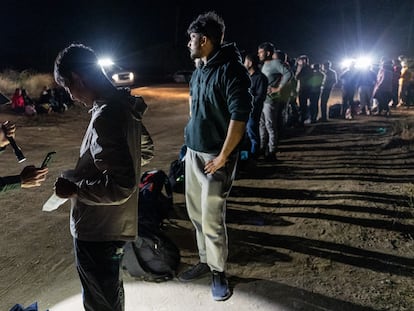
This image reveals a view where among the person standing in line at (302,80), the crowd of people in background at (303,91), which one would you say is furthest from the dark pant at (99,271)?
the person standing in line at (302,80)

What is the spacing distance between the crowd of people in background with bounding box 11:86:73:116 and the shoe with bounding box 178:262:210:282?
418 inches

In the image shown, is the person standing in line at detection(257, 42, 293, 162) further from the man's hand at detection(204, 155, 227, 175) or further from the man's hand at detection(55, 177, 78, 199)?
the man's hand at detection(55, 177, 78, 199)

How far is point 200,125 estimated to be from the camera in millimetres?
3459

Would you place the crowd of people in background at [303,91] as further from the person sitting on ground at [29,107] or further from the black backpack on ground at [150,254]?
the person sitting on ground at [29,107]

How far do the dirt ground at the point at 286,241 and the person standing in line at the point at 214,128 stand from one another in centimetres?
49

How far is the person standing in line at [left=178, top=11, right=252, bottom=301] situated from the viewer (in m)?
3.25

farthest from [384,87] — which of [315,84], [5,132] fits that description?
[5,132]

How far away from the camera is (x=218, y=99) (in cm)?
335

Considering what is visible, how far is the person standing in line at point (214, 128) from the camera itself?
10.7ft

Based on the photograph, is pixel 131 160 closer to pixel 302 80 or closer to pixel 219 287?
pixel 219 287

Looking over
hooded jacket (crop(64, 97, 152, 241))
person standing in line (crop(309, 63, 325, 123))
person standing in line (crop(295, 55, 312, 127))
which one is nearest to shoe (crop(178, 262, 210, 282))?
hooded jacket (crop(64, 97, 152, 241))

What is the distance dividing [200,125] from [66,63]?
1.47 m

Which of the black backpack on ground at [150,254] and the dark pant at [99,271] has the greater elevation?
the dark pant at [99,271]

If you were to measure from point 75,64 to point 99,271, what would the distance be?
105cm
